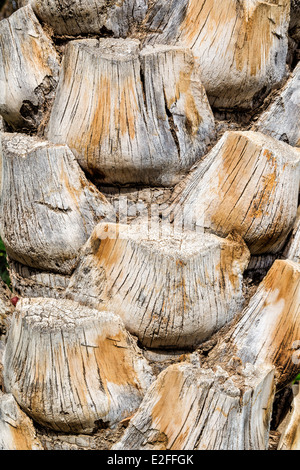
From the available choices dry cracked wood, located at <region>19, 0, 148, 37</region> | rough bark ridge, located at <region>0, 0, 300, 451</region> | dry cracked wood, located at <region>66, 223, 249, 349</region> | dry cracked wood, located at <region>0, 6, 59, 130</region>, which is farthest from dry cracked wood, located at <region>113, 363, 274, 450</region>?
dry cracked wood, located at <region>19, 0, 148, 37</region>

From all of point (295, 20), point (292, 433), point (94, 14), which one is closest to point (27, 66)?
point (94, 14)

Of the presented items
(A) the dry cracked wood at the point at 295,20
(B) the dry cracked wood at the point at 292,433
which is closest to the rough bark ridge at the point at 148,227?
(B) the dry cracked wood at the point at 292,433

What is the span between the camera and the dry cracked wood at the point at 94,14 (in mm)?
1600

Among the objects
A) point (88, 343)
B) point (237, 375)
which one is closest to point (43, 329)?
point (88, 343)

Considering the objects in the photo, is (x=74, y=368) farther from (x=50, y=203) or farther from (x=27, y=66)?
(x=27, y=66)

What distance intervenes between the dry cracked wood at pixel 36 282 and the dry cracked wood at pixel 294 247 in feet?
2.20

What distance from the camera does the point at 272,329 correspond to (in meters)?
1.48

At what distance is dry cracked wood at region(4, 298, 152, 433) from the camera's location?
137 cm

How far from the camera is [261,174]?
150cm

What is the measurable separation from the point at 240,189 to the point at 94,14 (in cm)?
67

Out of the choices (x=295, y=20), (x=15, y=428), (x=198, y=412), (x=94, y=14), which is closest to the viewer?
(x=198, y=412)

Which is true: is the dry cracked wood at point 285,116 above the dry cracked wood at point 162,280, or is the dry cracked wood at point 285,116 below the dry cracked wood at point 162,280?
above

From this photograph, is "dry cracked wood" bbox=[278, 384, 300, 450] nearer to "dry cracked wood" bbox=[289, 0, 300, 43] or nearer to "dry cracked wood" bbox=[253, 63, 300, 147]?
"dry cracked wood" bbox=[253, 63, 300, 147]

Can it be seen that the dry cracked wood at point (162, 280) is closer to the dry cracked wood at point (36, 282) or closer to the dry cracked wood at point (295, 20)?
the dry cracked wood at point (36, 282)
